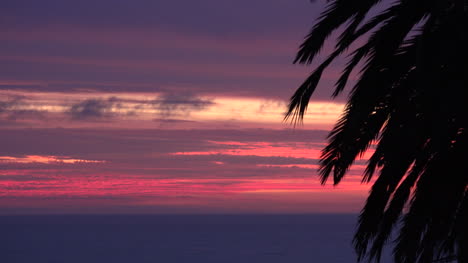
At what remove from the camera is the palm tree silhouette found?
37.2 feet

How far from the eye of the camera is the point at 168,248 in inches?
4860

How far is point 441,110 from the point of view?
10.8 metres

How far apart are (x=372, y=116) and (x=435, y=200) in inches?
66.9

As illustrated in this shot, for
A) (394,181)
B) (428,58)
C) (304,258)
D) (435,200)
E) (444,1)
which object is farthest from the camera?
(304,258)

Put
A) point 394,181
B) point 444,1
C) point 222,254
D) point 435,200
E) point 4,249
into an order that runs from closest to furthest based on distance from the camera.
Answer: point 444,1 < point 435,200 < point 394,181 < point 222,254 < point 4,249

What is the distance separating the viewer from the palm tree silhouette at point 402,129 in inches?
446

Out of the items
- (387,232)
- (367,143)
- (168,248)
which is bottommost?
(168,248)

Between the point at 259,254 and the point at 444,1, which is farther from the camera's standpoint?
the point at 259,254

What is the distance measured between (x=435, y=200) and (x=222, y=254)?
94805 millimetres

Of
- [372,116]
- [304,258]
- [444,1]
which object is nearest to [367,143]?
[372,116]

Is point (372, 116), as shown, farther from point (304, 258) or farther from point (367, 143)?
point (304, 258)

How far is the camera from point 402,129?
1197cm

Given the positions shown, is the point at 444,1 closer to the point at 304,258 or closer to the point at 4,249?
the point at 304,258

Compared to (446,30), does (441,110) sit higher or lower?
lower
